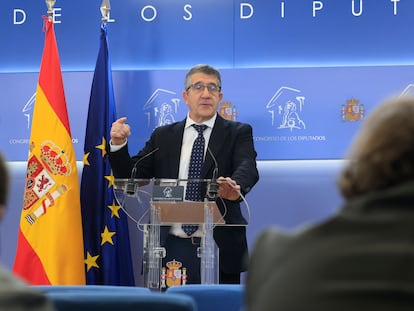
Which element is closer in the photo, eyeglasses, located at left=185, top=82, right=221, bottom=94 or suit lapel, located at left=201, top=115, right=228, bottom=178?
suit lapel, located at left=201, top=115, right=228, bottom=178

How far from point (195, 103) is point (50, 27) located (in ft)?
4.76

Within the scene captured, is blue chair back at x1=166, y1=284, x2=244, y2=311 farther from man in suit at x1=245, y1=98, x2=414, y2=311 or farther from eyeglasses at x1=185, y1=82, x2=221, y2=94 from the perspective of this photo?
eyeglasses at x1=185, y1=82, x2=221, y2=94

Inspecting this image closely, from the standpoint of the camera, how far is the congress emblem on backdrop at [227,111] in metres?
6.45

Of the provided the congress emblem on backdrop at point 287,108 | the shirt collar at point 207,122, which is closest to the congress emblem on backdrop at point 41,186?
the shirt collar at point 207,122

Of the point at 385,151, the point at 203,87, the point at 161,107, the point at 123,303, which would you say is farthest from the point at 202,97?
the point at 385,151

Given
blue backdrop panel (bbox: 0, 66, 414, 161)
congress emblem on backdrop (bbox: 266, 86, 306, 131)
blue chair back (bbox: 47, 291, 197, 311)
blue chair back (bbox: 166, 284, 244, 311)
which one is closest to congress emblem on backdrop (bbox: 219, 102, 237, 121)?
blue backdrop panel (bbox: 0, 66, 414, 161)

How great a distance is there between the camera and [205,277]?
4.41 meters

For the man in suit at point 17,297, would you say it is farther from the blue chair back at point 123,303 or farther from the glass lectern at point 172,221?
the glass lectern at point 172,221

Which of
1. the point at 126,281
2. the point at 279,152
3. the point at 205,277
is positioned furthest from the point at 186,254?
the point at 279,152

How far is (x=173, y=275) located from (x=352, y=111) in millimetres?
2583

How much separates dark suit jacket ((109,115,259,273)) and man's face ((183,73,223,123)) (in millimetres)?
111

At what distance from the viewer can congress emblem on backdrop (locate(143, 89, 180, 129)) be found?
21.4ft

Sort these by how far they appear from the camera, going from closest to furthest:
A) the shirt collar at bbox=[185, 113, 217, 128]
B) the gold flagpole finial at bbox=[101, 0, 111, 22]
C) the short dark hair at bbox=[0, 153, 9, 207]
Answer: the short dark hair at bbox=[0, 153, 9, 207] < the shirt collar at bbox=[185, 113, 217, 128] < the gold flagpole finial at bbox=[101, 0, 111, 22]

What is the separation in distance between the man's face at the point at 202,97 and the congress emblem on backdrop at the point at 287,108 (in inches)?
31.8
